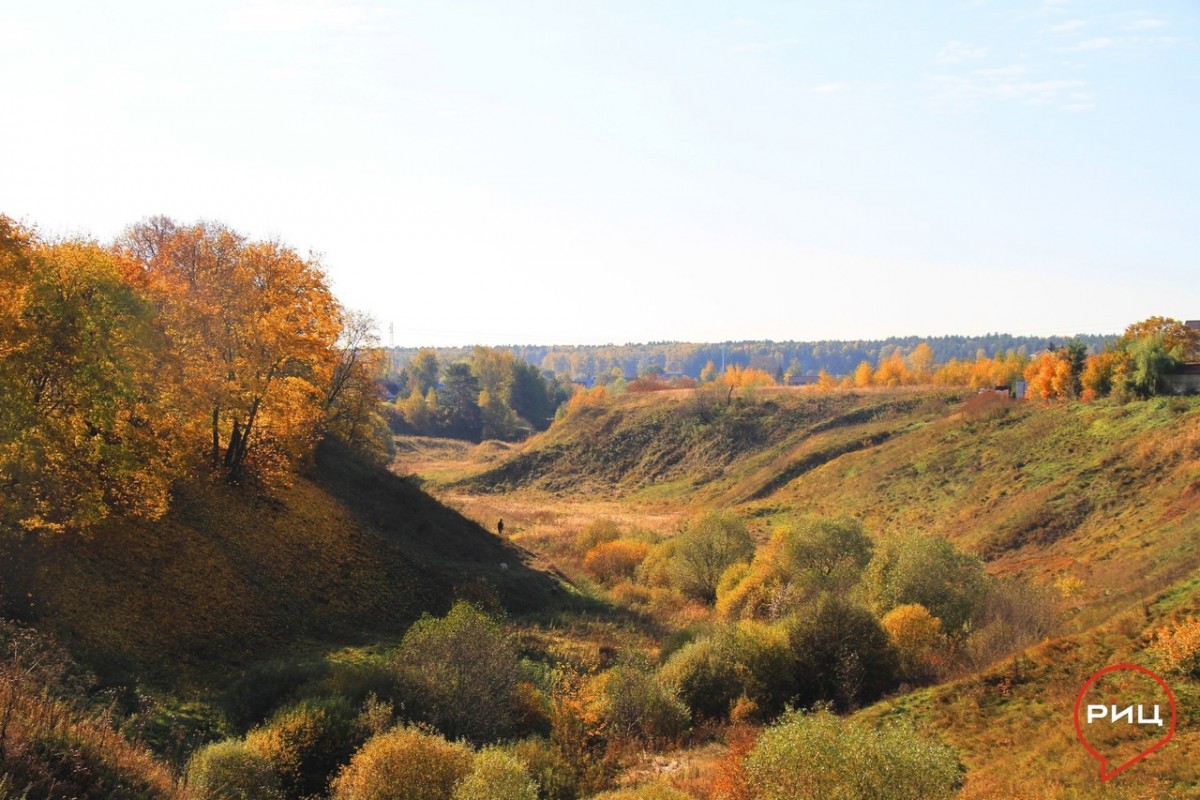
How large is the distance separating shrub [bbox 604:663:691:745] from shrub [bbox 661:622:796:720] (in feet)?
3.13

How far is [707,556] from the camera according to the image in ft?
124

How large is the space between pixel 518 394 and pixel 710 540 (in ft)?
402

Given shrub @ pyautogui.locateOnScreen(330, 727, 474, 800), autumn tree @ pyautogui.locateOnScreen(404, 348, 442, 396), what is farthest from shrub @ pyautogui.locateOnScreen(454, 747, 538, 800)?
autumn tree @ pyautogui.locateOnScreen(404, 348, 442, 396)

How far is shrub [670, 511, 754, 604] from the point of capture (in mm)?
37531

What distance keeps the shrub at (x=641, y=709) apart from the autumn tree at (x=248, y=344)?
1580 cm

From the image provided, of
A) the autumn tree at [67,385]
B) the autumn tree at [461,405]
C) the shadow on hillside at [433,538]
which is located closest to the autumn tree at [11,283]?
the autumn tree at [67,385]

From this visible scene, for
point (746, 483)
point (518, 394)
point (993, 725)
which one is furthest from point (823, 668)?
point (518, 394)

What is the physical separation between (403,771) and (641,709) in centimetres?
848

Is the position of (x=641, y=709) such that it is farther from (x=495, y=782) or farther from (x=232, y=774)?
(x=232, y=774)

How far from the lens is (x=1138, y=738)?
1576 cm

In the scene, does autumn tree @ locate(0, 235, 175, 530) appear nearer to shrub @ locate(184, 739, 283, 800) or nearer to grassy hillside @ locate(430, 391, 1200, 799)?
shrub @ locate(184, 739, 283, 800)

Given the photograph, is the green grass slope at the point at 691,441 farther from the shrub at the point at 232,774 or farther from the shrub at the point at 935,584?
the shrub at the point at 232,774

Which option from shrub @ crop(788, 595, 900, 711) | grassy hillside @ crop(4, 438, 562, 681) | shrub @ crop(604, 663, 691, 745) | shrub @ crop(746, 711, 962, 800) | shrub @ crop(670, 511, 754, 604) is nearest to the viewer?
shrub @ crop(746, 711, 962, 800)

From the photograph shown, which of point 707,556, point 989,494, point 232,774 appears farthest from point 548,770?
point 989,494
